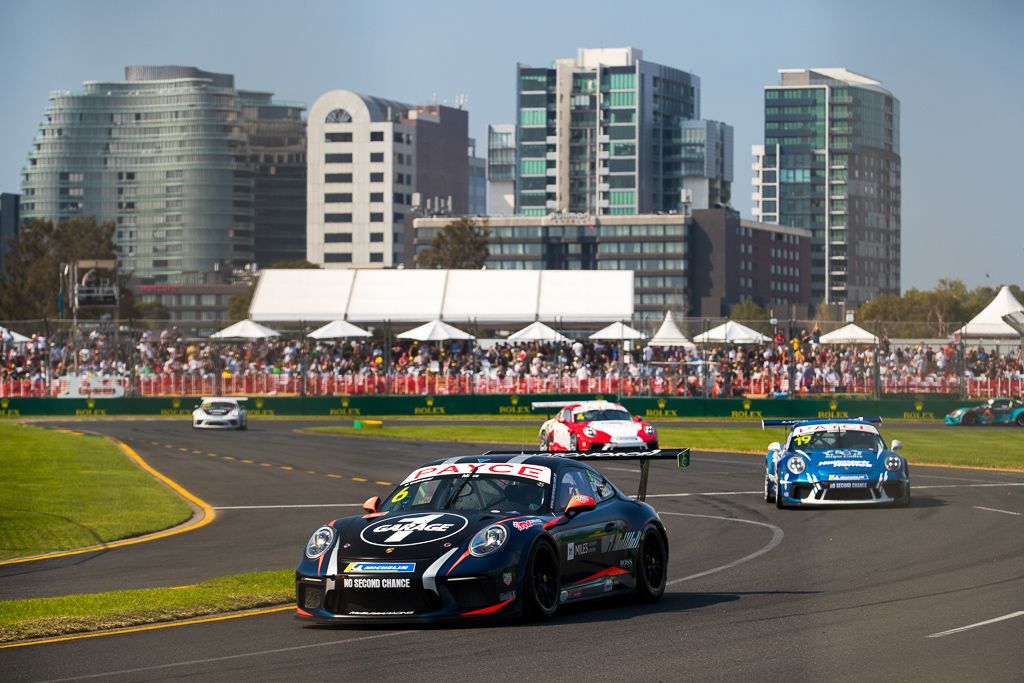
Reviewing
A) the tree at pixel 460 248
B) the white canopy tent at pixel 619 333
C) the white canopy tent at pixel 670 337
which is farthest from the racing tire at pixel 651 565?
the tree at pixel 460 248

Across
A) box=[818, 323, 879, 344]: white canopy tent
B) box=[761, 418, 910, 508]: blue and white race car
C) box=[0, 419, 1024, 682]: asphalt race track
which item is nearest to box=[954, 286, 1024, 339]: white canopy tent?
box=[818, 323, 879, 344]: white canopy tent

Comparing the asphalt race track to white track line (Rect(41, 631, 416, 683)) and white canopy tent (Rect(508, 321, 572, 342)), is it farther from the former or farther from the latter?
white canopy tent (Rect(508, 321, 572, 342))

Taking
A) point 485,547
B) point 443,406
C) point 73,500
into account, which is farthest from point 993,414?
point 485,547

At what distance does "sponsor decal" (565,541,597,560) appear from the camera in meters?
12.3

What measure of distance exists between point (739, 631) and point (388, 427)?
3824 cm

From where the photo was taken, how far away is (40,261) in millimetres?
115688

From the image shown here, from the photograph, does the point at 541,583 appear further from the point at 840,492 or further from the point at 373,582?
the point at 840,492

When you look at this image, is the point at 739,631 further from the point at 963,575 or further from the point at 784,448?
the point at 784,448

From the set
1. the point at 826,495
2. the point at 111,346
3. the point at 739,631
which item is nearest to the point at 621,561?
the point at 739,631

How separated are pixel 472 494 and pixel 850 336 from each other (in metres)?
44.1

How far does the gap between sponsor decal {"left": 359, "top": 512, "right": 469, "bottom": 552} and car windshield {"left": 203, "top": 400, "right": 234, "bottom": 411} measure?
124ft

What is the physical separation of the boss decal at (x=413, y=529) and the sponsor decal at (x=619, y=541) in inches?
60.2

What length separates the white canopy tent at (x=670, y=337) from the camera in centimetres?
5712

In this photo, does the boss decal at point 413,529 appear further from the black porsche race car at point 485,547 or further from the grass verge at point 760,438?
the grass verge at point 760,438
